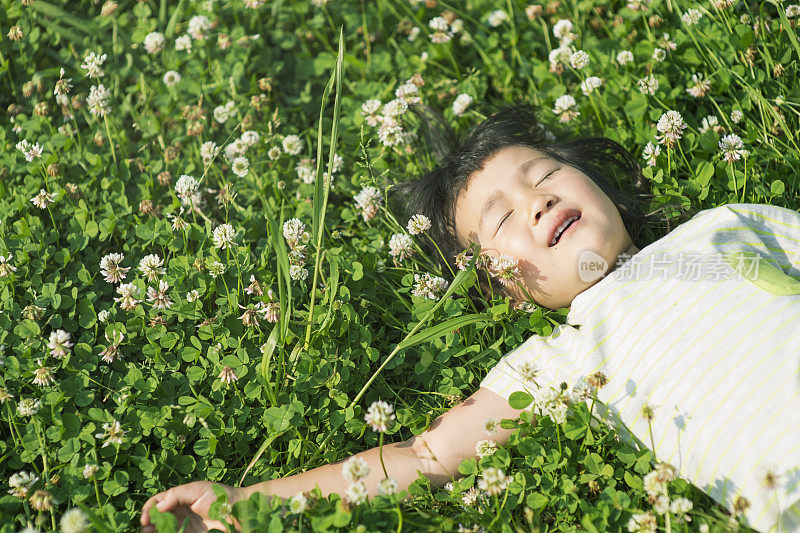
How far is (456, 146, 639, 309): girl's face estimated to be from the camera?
2.39m

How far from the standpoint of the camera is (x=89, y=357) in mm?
2467

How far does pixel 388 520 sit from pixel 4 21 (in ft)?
11.1

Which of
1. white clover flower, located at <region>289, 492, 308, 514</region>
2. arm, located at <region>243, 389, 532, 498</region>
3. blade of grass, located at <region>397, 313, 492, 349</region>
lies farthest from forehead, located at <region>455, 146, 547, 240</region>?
white clover flower, located at <region>289, 492, 308, 514</region>

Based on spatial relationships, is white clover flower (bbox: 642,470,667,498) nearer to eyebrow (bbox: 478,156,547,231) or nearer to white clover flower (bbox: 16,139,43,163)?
eyebrow (bbox: 478,156,547,231)

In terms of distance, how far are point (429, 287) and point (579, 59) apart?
141cm

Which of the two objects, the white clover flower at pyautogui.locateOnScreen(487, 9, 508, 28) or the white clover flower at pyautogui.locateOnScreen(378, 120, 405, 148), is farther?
the white clover flower at pyautogui.locateOnScreen(487, 9, 508, 28)

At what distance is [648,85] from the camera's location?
310cm

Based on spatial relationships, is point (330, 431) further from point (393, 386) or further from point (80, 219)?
point (80, 219)

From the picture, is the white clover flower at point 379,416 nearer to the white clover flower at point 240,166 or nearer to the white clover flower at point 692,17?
the white clover flower at point 240,166

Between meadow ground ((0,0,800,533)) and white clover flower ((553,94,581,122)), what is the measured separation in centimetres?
3

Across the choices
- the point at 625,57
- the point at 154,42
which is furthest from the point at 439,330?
the point at 154,42

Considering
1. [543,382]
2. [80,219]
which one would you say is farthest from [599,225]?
[80,219]

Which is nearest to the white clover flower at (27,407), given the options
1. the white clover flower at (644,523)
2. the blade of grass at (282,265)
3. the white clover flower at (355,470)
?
the blade of grass at (282,265)

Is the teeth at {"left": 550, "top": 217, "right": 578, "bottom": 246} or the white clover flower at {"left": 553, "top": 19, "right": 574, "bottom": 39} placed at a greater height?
the white clover flower at {"left": 553, "top": 19, "right": 574, "bottom": 39}
